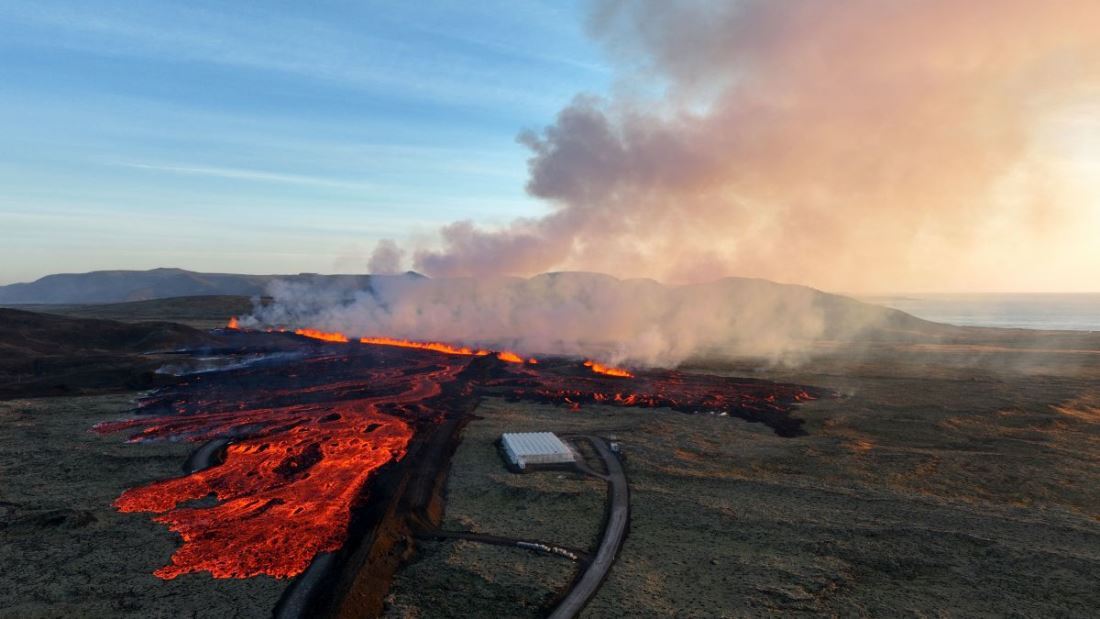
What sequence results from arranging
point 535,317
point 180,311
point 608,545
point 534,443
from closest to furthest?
1. point 608,545
2. point 534,443
3. point 535,317
4. point 180,311

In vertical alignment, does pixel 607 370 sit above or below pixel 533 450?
above

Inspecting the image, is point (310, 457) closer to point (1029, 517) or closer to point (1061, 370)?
point (1029, 517)

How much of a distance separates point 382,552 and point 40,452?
92.1 feet

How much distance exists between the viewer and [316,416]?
4528 centimetres

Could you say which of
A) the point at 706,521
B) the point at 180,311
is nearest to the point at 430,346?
the point at 706,521

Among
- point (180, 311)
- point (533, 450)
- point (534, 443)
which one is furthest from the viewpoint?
point (180, 311)

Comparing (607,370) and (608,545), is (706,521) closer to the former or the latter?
(608,545)

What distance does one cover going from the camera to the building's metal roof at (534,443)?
116 ft

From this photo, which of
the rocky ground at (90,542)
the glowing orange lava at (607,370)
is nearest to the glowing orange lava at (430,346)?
the glowing orange lava at (607,370)

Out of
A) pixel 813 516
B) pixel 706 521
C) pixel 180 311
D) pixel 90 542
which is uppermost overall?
pixel 180 311

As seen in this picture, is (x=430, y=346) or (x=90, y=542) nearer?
(x=90, y=542)

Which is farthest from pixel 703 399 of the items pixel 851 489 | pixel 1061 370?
pixel 1061 370

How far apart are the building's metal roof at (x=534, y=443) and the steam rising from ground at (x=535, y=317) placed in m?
39.2

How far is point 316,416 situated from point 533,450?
20718 mm
